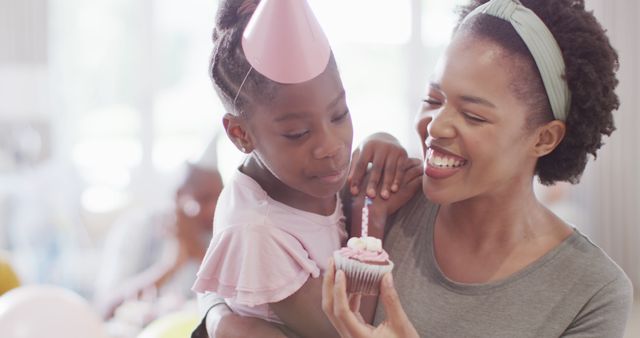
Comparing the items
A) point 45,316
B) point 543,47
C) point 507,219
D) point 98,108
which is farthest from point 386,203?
point 98,108

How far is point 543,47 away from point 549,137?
103mm

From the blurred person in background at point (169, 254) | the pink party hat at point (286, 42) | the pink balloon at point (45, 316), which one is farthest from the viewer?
the blurred person in background at point (169, 254)

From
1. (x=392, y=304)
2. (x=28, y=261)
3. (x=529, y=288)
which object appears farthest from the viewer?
(x=28, y=261)

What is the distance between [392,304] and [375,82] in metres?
2.82

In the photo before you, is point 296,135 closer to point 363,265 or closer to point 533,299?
point 363,265

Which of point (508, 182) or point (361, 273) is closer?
point (361, 273)

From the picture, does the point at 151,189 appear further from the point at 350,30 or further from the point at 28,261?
the point at 350,30

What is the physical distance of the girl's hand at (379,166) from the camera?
3.11 feet

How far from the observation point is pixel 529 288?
0.89 m

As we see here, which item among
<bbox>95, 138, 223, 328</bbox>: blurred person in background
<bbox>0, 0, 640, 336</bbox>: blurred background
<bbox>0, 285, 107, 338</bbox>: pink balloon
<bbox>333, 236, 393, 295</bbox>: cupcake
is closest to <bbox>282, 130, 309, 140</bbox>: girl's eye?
<bbox>333, 236, 393, 295</bbox>: cupcake

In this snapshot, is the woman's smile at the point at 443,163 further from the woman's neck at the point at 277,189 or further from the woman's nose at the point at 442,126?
the woman's neck at the point at 277,189

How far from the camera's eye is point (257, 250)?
0.81 metres

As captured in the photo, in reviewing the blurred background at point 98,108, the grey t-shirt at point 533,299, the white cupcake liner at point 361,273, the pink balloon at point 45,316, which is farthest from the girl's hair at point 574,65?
the blurred background at point 98,108

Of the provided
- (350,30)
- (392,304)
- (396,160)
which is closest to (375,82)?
(350,30)
